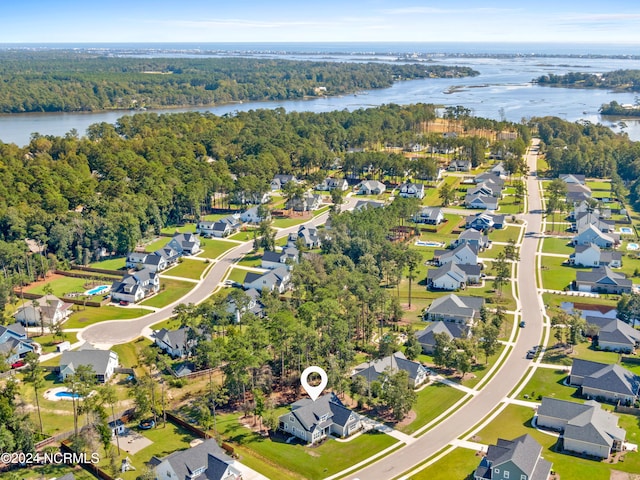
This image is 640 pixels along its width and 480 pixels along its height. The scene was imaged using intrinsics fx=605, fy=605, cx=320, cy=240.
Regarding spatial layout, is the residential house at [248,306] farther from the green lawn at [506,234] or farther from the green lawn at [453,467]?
the green lawn at [506,234]

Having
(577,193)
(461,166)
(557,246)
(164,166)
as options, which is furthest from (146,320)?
(461,166)

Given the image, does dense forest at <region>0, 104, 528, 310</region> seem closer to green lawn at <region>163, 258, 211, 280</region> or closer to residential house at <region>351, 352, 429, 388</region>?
green lawn at <region>163, 258, 211, 280</region>

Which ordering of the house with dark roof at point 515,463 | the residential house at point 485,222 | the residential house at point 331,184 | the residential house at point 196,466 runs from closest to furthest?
the house with dark roof at point 515,463, the residential house at point 196,466, the residential house at point 485,222, the residential house at point 331,184

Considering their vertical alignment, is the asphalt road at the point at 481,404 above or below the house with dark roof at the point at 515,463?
Result: below

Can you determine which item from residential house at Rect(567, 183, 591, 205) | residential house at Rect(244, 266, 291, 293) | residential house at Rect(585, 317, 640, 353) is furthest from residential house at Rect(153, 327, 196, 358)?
residential house at Rect(567, 183, 591, 205)

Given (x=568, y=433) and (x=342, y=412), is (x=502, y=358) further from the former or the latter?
(x=342, y=412)

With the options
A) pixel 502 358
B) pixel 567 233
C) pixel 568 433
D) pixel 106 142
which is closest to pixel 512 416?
pixel 568 433

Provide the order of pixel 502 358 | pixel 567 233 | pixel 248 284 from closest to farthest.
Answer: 1. pixel 502 358
2. pixel 248 284
3. pixel 567 233

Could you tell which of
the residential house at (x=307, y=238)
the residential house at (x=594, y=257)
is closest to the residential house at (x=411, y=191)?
the residential house at (x=307, y=238)
